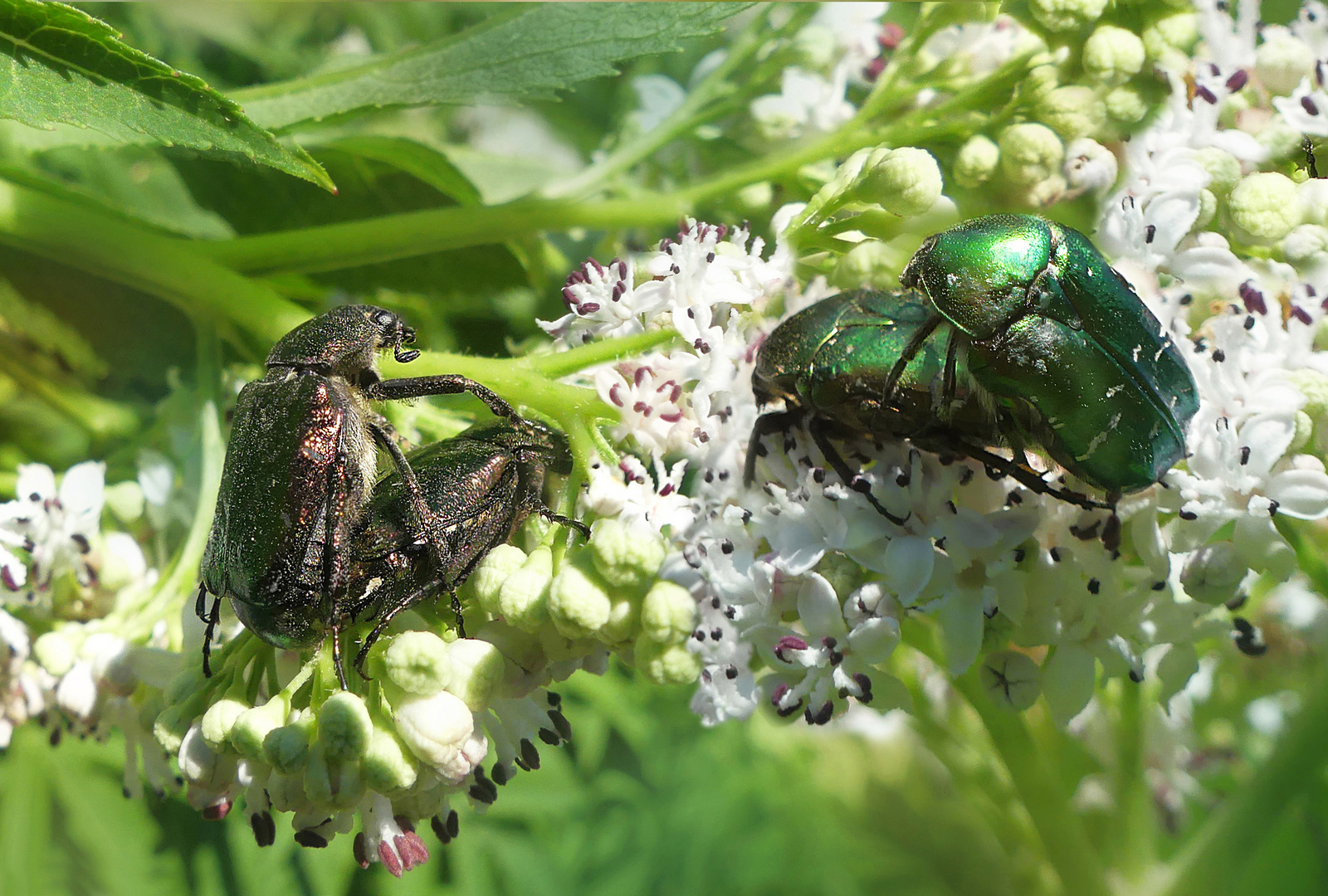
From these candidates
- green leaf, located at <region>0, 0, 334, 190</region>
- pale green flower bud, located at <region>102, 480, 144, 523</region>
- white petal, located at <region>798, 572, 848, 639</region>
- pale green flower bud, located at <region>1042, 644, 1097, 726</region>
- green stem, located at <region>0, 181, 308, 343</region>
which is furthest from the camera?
pale green flower bud, located at <region>102, 480, 144, 523</region>

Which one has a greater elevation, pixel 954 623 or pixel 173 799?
pixel 954 623

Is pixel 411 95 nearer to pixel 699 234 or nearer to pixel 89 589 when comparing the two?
pixel 699 234

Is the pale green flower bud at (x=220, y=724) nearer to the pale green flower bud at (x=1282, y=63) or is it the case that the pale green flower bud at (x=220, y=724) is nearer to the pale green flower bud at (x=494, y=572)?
the pale green flower bud at (x=494, y=572)

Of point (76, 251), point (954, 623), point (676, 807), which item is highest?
point (76, 251)

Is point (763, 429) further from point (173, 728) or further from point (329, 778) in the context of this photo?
point (173, 728)

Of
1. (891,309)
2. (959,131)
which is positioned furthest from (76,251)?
(959,131)

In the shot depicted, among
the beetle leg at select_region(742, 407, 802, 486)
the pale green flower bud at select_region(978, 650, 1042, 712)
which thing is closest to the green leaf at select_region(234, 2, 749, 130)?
the beetle leg at select_region(742, 407, 802, 486)

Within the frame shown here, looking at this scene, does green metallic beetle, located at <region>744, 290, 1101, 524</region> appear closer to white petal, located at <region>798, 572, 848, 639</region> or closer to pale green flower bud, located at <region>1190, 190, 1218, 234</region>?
white petal, located at <region>798, 572, 848, 639</region>
